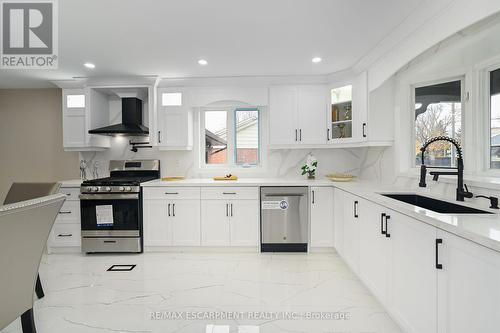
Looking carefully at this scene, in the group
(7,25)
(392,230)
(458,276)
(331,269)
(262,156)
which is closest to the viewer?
(458,276)

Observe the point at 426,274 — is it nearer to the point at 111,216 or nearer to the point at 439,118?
the point at 439,118

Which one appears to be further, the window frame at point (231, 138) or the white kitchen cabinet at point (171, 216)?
the window frame at point (231, 138)

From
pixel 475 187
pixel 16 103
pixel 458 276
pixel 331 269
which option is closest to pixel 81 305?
pixel 331 269

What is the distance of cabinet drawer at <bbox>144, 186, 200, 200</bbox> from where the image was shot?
138 inches

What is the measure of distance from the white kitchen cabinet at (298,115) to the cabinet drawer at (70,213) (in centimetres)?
277

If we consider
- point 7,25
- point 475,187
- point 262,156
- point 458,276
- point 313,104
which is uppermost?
point 7,25

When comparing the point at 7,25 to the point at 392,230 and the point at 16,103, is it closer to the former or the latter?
the point at 16,103

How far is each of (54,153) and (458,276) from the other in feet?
16.7

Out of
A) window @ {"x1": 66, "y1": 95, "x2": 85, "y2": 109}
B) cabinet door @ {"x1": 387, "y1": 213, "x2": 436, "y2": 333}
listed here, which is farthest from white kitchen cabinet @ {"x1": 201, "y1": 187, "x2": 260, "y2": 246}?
window @ {"x1": 66, "y1": 95, "x2": 85, "y2": 109}

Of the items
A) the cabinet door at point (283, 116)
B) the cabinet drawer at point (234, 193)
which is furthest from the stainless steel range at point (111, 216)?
the cabinet door at point (283, 116)

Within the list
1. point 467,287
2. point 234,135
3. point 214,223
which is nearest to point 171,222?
point 214,223

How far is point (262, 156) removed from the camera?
4117 millimetres

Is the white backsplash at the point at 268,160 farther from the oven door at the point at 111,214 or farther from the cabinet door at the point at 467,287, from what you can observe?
the cabinet door at the point at 467,287

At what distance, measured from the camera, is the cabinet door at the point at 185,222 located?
11.5 ft
